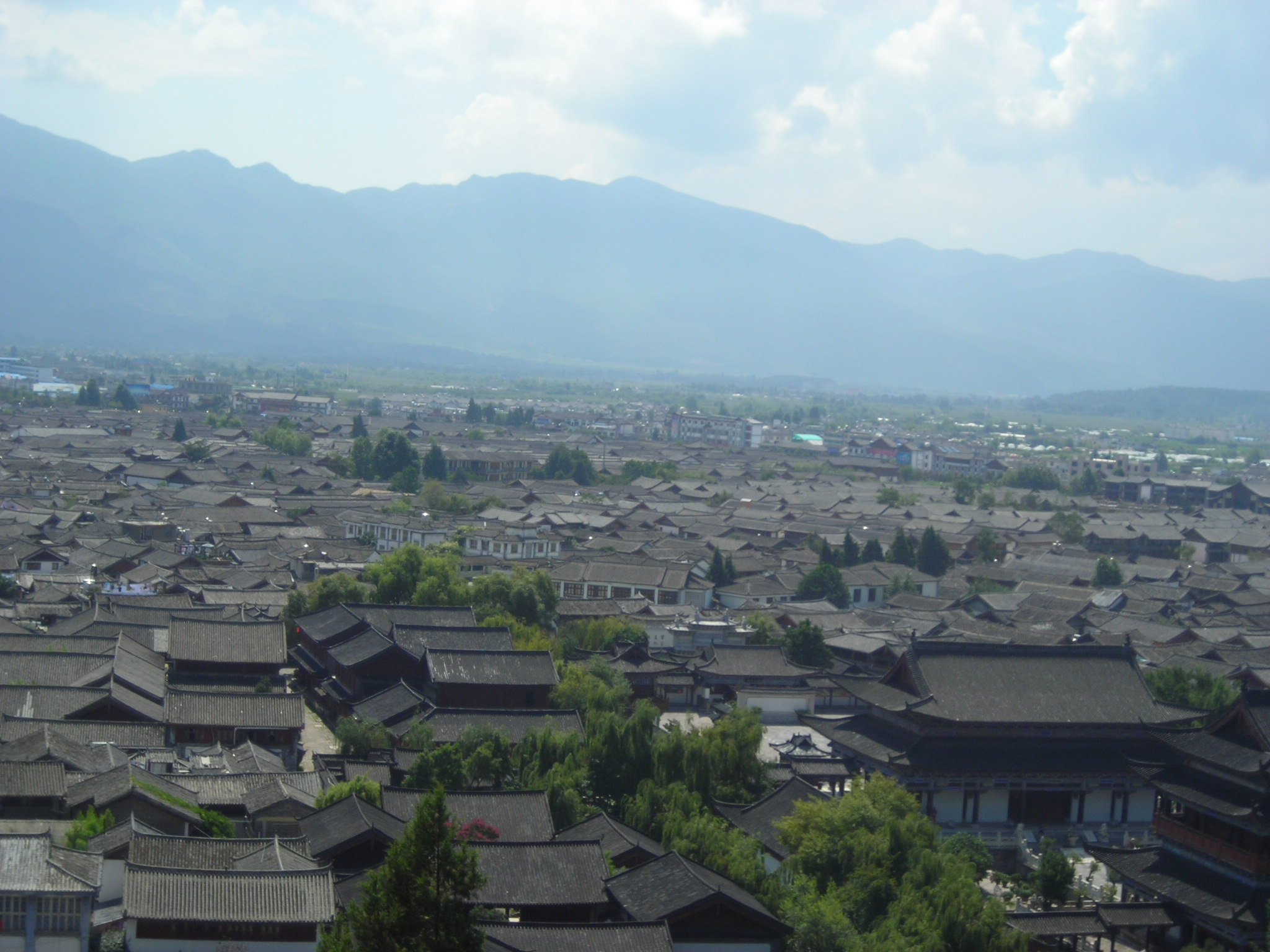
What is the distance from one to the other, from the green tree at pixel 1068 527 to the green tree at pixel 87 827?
42026mm

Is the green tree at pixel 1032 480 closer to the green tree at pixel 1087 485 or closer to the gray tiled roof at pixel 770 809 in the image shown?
the green tree at pixel 1087 485

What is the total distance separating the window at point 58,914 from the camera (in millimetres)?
12586

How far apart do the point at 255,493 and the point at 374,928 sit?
40.7 meters

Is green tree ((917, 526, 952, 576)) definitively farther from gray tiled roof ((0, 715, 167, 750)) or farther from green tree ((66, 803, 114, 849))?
green tree ((66, 803, 114, 849))

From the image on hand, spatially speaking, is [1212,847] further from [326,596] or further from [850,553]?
[850,553]

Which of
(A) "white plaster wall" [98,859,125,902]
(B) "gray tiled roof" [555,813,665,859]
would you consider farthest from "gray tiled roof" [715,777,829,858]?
(A) "white plaster wall" [98,859,125,902]

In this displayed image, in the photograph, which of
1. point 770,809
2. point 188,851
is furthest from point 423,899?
point 770,809

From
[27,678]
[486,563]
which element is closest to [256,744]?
[27,678]

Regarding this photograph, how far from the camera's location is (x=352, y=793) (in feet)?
53.1

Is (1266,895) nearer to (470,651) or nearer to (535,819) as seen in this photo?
(535,819)

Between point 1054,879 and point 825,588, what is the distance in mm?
20596

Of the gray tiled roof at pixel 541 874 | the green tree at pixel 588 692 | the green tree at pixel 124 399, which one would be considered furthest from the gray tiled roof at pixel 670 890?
the green tree at pixel 124 399

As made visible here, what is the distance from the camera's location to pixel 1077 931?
14695 mm

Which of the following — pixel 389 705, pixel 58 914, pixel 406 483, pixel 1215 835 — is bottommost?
pixel 389 705
